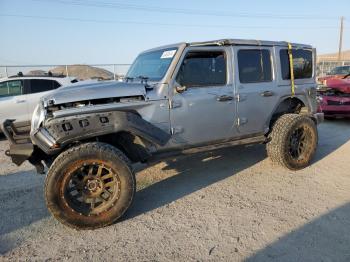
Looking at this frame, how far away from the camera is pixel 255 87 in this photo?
4.91 meters

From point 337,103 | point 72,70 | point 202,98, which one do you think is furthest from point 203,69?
point 72,70

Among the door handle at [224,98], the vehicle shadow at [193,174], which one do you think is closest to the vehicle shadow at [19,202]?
the vehicle shadow at [193,174]

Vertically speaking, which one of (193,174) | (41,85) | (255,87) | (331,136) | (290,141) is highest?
(255,87)

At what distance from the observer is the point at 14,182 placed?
16.4 feet

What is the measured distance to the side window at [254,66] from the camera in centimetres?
479

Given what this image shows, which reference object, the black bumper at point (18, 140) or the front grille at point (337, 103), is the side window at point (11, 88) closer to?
the black bumper at point (18, 140)

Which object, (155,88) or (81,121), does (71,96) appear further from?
(155,88)

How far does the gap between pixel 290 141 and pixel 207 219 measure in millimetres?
2278

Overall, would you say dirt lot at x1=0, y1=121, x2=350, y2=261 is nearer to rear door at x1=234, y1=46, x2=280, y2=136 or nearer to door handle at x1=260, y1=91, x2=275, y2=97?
rear door at x1=234, y1=46, x2=280, y2=136

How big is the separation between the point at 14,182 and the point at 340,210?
458 centimetres

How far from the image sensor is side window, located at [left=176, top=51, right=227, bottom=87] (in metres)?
4.28

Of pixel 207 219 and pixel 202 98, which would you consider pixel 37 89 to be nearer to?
pixel 202 98

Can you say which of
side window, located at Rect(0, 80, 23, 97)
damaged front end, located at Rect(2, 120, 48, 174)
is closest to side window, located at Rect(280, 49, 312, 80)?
damaged front end, located at Rect(2, 120, 48, 174)

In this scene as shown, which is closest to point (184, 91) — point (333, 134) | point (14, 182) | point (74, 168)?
point (74, 168)
